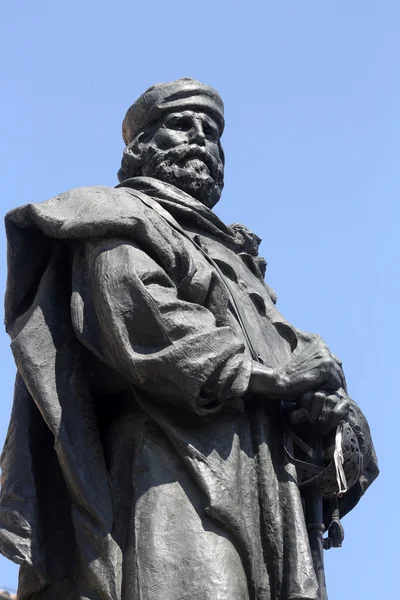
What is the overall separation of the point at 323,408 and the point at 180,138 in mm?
1845

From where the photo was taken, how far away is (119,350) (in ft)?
26.0

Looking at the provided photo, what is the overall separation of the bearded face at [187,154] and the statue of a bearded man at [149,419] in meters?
0.37

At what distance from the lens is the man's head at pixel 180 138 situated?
9.12 m

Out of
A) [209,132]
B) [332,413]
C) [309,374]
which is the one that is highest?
[209,132]

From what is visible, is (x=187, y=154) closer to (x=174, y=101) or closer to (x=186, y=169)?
(x=186, y=169)

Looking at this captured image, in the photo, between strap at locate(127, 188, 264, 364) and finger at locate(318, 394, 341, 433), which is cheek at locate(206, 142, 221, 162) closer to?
strap at locate(127, 188, 264, 364)

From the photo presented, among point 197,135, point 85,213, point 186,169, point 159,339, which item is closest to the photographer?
point 159,339

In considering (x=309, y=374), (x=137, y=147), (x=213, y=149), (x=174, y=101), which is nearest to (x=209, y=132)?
(x=213, y=149)

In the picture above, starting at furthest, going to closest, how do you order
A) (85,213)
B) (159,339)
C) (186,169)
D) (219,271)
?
(186,169), (219,271), (85,213), (159,339)

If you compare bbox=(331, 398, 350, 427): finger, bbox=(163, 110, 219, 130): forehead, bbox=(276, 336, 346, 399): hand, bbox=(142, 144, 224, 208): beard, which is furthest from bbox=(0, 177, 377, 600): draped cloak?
bbox=(163, 110, 219, 130): forehead

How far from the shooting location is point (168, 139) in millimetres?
9195

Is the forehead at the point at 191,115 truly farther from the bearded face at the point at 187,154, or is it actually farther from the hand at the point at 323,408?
the hand at the point at 323,408

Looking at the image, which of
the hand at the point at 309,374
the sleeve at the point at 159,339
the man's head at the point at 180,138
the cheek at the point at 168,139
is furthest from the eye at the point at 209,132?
the hand at the point at 309,374

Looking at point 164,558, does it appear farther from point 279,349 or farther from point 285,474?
point 279,349
